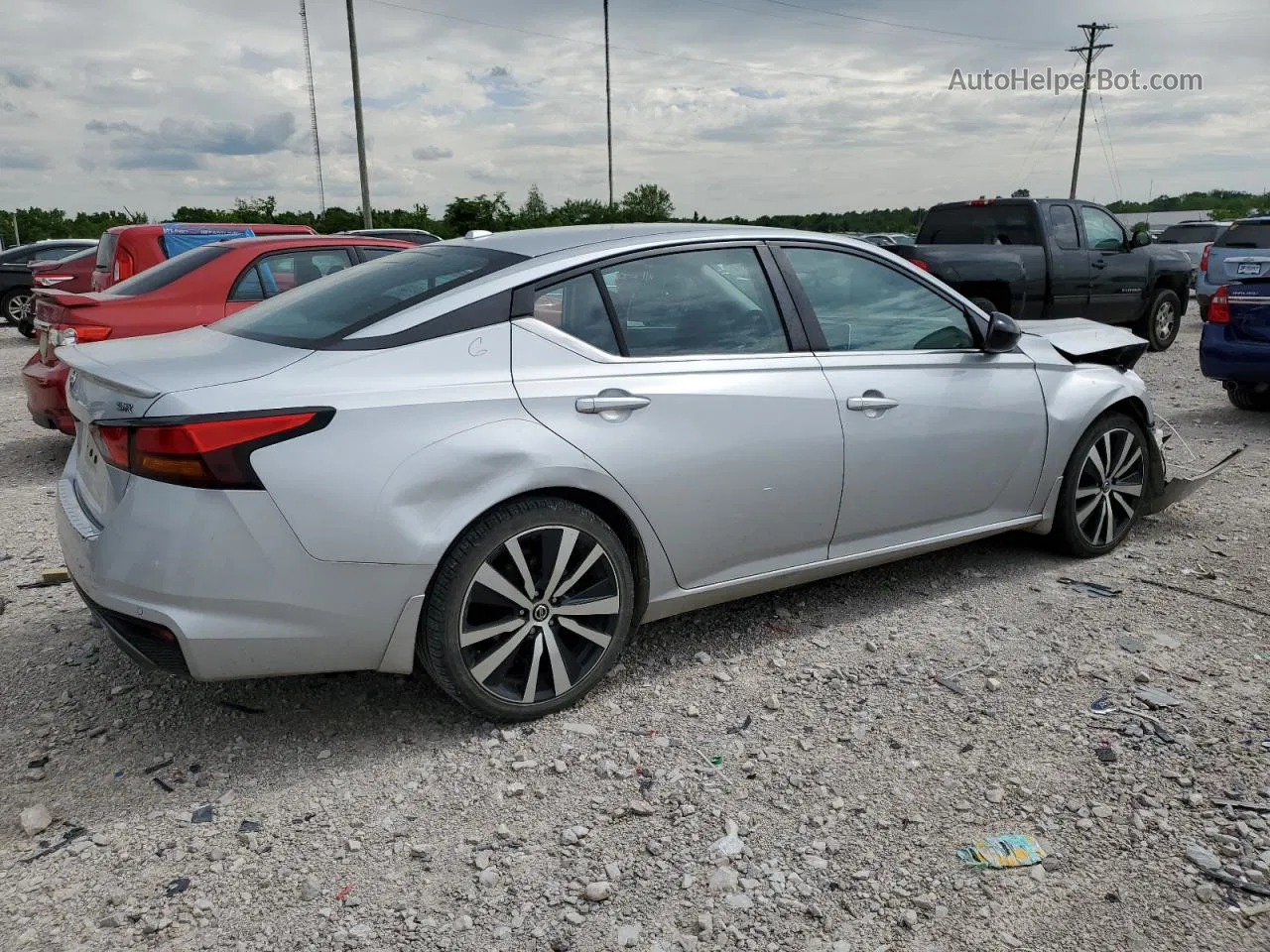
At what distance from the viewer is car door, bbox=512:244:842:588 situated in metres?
3.52

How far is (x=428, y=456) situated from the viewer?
317cm

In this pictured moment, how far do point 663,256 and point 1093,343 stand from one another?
8.15 feet

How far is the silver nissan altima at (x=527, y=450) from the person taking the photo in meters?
3.02

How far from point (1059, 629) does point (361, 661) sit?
2754 mm

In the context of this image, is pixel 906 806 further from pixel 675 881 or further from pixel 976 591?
pixel 976 591

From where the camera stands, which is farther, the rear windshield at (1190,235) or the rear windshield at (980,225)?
the rear windshield at (1190,235)

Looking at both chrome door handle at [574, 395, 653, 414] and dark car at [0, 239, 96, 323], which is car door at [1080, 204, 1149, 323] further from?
dark car at [0, 239, 96, 323]

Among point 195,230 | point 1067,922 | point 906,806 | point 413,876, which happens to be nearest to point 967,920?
point 1067,922

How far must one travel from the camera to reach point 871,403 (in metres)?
4.14

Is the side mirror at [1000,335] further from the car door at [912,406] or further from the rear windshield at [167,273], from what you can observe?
the rear windshield at [167,273]

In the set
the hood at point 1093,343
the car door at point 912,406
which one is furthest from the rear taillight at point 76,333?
the hood at point 1093,343

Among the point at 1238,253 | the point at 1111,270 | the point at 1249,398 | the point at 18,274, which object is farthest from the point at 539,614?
the point at 18,274

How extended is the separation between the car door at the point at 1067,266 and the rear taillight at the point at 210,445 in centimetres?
1078

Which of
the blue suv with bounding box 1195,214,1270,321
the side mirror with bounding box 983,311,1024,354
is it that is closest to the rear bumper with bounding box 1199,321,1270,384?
the side mirror with bounding box 983,311,1024,354
